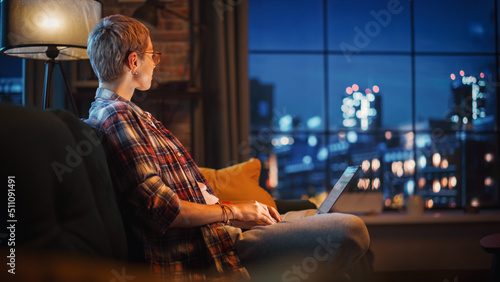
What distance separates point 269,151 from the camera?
15.1 feet

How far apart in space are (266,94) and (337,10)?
5.22 feet

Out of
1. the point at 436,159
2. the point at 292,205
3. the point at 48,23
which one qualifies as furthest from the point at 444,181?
the point at 48,23

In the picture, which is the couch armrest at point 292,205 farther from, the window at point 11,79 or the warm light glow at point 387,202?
the window at point 11,79

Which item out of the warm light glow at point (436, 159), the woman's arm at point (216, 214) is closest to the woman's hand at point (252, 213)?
the woman's arm at point (216, 214)

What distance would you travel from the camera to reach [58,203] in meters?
1.09

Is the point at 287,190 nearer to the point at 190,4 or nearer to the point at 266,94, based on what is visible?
the point at 266,94

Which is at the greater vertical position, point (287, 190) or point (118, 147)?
point (118, 147)

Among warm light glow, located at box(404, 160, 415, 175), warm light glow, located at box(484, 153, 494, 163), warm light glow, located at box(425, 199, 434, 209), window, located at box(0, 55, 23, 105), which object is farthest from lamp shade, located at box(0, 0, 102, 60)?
warm light glow, located at box(484, 153, 494, 163)

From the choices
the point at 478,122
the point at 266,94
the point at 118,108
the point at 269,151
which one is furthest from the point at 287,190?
the point at 118,108

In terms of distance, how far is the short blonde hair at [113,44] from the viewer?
1555 mm

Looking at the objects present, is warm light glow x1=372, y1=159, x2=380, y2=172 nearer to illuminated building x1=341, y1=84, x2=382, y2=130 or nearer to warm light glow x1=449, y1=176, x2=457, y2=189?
illuminated building x1=341, y1=84, x2=382, y2=130

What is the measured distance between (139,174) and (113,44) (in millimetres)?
463

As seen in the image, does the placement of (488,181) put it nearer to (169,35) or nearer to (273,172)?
(273,172)

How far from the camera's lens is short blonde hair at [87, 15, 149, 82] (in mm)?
1555
